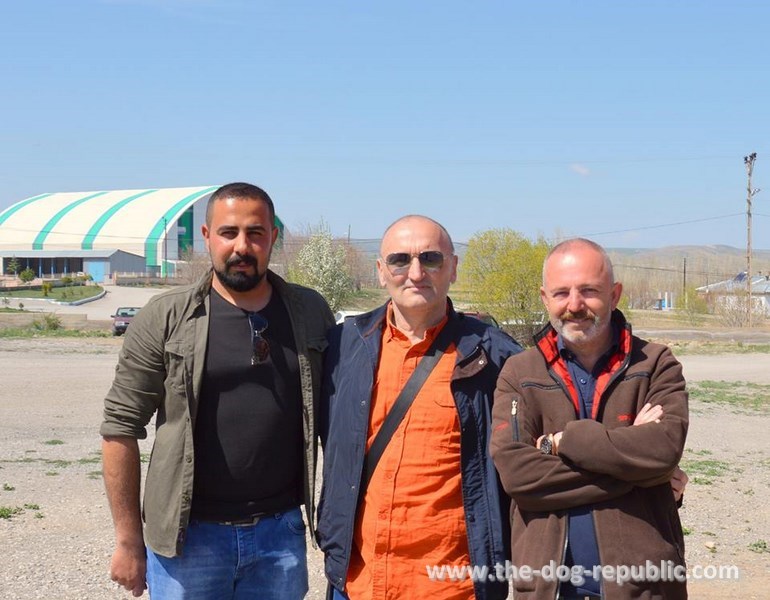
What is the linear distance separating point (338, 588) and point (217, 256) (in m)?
1.45

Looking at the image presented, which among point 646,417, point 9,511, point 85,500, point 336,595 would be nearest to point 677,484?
point 646,417

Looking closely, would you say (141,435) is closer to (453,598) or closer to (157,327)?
(157,327)

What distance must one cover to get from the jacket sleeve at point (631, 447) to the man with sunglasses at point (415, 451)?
21.6 inches

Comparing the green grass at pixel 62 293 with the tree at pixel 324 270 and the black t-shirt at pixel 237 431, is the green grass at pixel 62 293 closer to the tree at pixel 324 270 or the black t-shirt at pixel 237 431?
the tree at pixel 324 270

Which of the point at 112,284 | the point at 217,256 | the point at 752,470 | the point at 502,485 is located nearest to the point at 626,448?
the point at 502,485

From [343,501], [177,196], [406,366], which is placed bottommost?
[343,501]

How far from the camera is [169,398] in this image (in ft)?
11.8

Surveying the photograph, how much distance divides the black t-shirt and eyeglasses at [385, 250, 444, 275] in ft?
2.15

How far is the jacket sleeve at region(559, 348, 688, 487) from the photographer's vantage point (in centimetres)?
291

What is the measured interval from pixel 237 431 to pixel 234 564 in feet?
1.80

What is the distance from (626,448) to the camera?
2.91m

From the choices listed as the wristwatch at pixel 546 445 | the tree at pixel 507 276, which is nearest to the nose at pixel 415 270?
the wristwatch at pixel 546 445

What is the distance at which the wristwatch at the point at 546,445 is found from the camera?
3.07m

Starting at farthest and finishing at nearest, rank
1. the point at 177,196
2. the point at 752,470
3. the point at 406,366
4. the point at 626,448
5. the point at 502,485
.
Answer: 1. the point at 177,196
2. the point at 752,470
3. the point at 406,366
4. the point at 502,485
5. the point at 626,448
